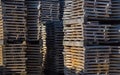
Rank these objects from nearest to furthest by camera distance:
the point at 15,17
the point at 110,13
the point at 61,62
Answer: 1. the point at 110,13
2. the point at 15,17
3. the point at 61,62

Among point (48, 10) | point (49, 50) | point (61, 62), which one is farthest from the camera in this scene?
point (48, 10)

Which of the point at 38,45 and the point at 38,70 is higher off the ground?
the point at 38,45

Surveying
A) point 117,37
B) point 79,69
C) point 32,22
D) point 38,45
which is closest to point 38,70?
point 38,45

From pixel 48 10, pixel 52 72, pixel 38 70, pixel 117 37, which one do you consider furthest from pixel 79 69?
pixel 48 10

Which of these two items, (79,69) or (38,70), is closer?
(79,69)

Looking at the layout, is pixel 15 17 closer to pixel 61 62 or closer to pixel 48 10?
pixel 61 62

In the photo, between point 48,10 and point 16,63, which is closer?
point 16,63

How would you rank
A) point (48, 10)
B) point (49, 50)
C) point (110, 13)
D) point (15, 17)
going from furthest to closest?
point (48, 10)
point (49, 50)
point (15, 17)
point (110, 13)

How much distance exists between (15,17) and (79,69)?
347 centimetres

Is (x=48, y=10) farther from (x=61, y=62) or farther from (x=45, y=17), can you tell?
(x=61, y=62)

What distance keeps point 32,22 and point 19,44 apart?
1153mm

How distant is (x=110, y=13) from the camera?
11492 millimetres

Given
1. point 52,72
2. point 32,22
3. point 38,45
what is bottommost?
point 52,72

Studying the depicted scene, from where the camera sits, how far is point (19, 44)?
13.4 meters
